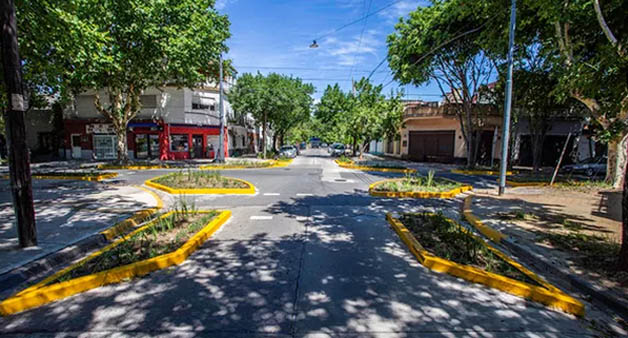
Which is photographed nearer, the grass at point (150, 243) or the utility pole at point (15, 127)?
the grass at point (150, 243)

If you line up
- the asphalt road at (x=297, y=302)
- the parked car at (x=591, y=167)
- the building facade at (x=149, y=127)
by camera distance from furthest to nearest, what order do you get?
1. the building facade at (x=149, y=127)
2. the parked car at (x=591, y=167)
3. the asphalt road at (x=297, y=302)

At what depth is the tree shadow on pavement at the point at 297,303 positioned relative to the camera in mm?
2914

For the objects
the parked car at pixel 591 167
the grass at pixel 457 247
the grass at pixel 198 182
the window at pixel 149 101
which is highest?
the window at pixel 149 101

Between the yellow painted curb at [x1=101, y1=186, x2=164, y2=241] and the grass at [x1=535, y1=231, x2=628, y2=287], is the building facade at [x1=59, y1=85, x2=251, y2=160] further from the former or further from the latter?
the grass at [x1=535, y1=231, x2=628, y2=287]

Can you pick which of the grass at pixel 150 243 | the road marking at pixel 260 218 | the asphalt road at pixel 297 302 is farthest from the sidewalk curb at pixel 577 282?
the grass at pixel 150 243

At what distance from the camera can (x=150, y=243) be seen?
4.95 meters

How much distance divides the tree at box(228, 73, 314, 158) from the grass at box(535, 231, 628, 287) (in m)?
24.9

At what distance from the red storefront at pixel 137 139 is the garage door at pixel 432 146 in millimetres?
21462

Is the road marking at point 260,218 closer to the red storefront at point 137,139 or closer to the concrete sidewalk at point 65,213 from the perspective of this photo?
the concrete sidewalk at point 65,213

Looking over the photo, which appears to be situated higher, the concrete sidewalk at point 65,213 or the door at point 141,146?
the door at point 141,146

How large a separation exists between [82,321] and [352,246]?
12.6ft

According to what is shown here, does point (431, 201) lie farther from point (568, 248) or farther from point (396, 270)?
point (396, 270)

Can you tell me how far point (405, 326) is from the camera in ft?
9.68

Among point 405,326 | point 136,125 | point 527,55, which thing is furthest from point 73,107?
point 527,55
